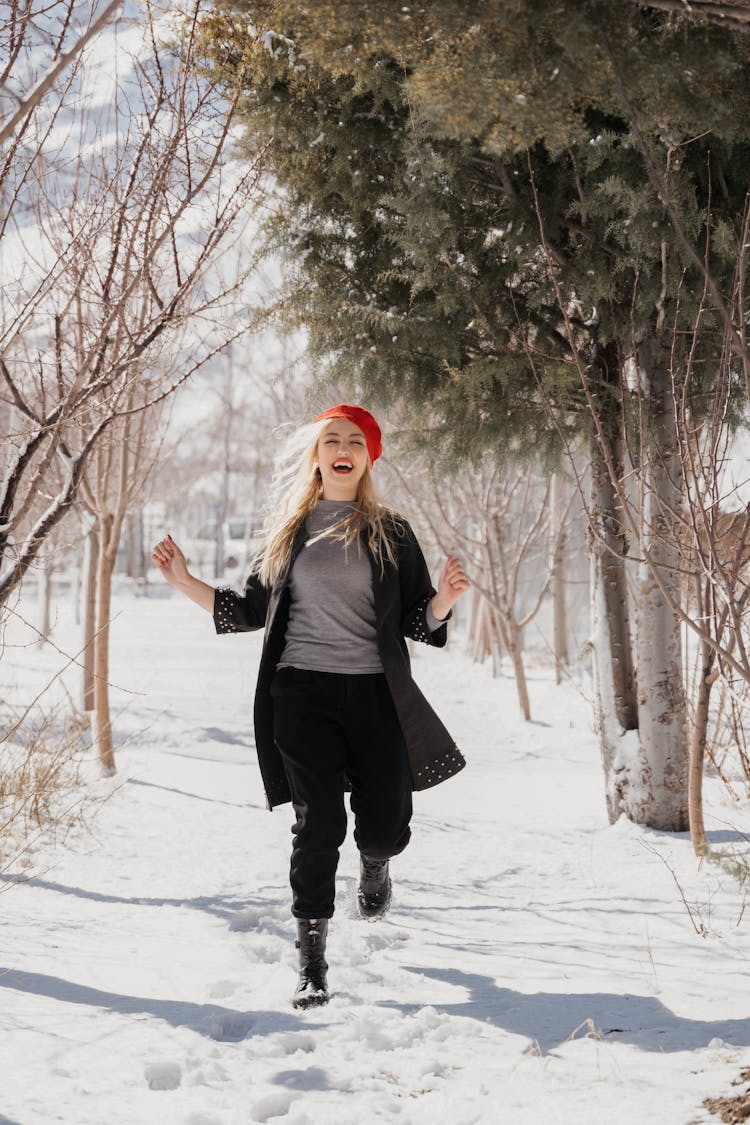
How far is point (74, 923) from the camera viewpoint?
3875mm

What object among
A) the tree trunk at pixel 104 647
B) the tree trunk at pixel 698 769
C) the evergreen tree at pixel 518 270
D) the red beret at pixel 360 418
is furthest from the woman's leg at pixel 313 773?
the tree trunk at pixel 104 647

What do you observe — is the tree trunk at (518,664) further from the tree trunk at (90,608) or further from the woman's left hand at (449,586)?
the woman's left hand at (449,586)

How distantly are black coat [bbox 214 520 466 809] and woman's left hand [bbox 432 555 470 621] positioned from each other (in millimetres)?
138

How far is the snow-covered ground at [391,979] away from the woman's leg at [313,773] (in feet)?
1.12

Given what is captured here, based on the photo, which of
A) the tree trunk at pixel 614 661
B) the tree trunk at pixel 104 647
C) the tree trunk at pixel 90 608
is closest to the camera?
the tree trunk at pixel 614 661

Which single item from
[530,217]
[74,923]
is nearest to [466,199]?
[530,217]

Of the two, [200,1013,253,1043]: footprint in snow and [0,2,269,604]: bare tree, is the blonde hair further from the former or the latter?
[200,1013,253,1043]: footprint in snow

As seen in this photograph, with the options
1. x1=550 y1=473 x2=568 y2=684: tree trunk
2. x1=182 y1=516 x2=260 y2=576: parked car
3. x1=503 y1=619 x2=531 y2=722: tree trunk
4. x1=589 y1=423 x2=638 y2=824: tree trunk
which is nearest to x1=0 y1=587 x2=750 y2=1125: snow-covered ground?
x1=589 y1=423 x2=638 y2=824: tree trunk

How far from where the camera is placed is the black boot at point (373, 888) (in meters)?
3.58

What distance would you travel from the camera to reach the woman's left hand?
10.7 ft

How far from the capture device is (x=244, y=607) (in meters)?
3.60

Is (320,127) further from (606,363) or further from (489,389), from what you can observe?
(606,363)

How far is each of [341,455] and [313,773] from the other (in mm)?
1107

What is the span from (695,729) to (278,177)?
10.6 feet
